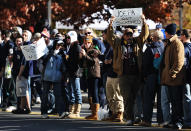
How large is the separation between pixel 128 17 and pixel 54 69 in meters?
2.21

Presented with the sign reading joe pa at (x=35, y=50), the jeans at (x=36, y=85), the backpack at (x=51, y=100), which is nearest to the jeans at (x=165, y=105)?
the sign reading joe pa at (x=35, y=50)

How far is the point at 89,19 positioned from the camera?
24.6 m

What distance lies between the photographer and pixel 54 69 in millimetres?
13727

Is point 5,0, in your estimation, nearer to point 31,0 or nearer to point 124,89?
point 31,0

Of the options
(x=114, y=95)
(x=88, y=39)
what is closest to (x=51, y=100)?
(x=88, y=39)

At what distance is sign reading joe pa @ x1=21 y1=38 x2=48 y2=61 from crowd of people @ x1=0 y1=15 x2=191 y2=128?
0.51ft

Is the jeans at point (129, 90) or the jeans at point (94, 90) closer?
the jeans at point (129, 90)

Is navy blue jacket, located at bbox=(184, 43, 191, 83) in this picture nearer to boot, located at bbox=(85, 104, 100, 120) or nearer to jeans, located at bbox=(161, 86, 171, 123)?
jeans, located at bbox=(161, 86, 171, 123)

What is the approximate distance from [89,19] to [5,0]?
12.8 feet

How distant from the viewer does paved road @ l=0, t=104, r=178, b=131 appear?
11.9 metres

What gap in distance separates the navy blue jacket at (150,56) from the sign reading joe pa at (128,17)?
21.5 inches

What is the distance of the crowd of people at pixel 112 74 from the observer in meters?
11.7

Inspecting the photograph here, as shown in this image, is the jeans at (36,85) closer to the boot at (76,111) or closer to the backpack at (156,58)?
the boot at (76,111)

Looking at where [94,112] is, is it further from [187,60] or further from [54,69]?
[187,60]
